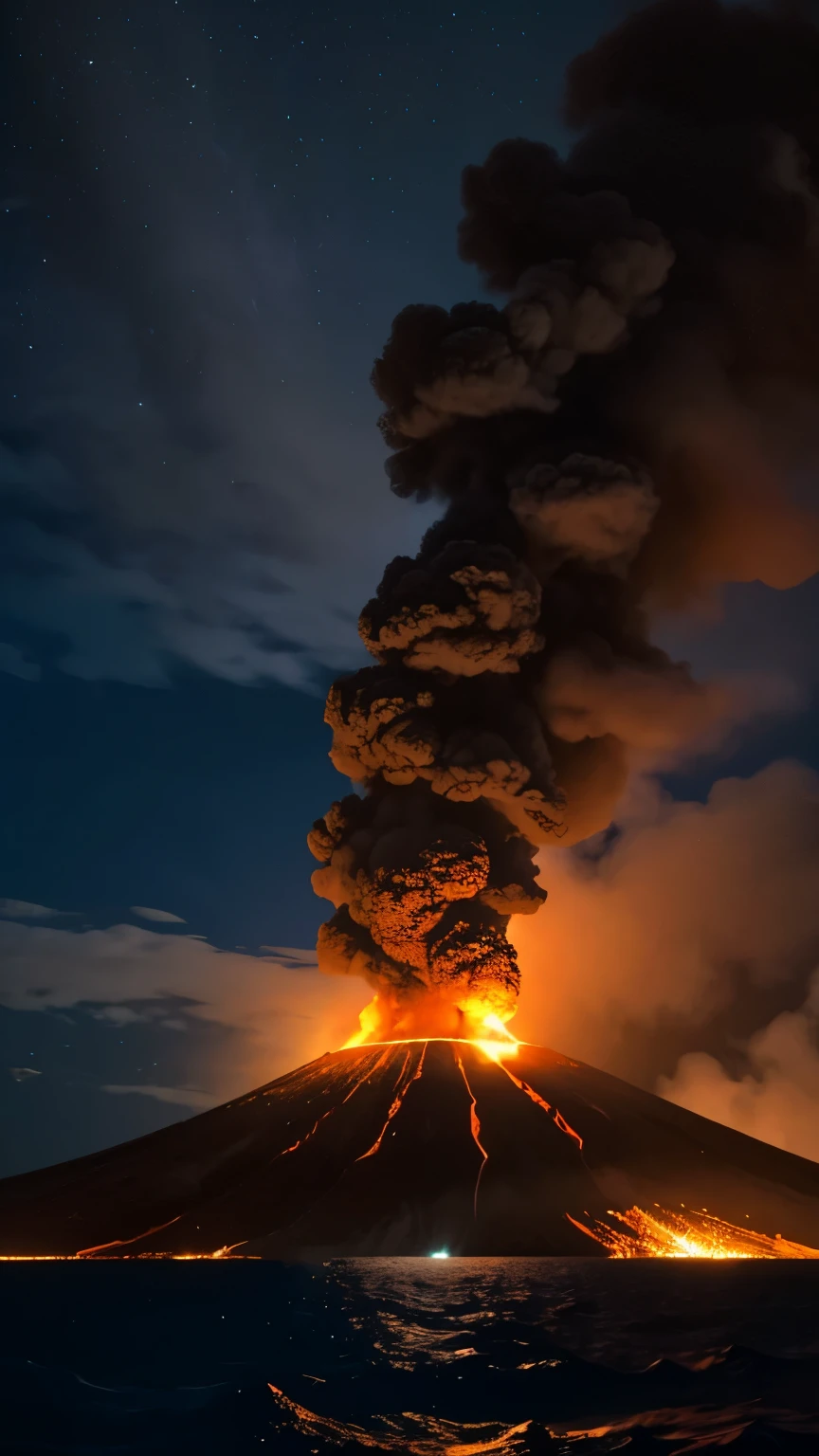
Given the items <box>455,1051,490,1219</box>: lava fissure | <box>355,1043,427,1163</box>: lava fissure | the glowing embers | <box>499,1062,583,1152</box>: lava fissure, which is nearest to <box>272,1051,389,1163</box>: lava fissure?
<box>355,1043,427,1163</box>: lava fissure

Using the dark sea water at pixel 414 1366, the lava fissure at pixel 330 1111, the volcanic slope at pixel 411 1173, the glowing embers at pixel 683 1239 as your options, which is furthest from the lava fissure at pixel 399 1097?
the dark sea water at pixel 414 1366

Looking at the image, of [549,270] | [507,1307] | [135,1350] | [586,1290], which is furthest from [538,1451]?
[549,270]

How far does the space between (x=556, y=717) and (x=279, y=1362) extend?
34.7m

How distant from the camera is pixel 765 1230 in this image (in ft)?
128

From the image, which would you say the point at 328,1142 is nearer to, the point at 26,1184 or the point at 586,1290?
the point at 26,1184

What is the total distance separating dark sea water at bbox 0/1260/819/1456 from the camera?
11391 millimetres

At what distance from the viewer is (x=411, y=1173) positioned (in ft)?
132

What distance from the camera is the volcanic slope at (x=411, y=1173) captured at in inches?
1463

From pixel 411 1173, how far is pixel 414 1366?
2534 centimetres

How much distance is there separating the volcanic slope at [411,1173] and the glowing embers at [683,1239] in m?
0.47

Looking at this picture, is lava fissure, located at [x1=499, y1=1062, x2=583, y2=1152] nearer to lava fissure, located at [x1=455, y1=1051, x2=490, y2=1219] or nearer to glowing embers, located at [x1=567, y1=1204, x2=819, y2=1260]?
lava fissure, located at [x1=455, y1=1051, x2=490, y2=1219]

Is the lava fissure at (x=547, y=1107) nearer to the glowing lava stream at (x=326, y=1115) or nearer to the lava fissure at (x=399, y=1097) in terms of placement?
the lava fissure at (x=399, y=1097)

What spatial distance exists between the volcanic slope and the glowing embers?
473mm

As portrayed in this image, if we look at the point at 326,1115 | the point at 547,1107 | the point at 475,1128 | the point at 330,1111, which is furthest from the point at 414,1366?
the point at 547,1107
